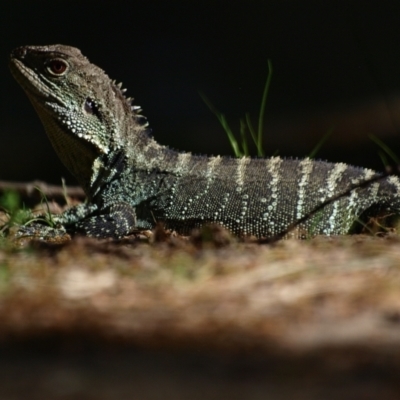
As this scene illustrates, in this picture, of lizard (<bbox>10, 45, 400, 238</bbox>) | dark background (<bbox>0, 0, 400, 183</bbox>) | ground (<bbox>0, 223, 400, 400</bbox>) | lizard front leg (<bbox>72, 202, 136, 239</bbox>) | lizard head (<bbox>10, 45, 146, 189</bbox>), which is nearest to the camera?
ground (<bbox>0, 223, 400, 400</bbox>)

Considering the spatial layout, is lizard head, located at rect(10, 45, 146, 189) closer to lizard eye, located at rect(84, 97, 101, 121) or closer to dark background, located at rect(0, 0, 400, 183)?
lizard eye, located at rect(84, 97, 101, 121)

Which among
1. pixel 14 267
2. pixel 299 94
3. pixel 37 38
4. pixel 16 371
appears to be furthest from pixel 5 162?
pixel 16 371

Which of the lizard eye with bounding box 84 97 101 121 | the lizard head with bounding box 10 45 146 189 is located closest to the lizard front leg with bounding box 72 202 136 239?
the lizard head with bounding box 10 45 146 189

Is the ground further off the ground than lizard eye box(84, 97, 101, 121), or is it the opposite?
lizard eye box(84, 97, 101, 121)

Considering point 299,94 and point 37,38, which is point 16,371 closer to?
point 299,94

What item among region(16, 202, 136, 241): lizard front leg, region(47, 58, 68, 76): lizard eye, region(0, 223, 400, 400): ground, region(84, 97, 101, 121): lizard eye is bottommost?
region(16, 202, 136, 241): lizard front leg

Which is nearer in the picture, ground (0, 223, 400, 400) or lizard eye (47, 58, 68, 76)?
ground (0, 223, 400, 400)

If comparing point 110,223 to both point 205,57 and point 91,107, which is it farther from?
point 205,57

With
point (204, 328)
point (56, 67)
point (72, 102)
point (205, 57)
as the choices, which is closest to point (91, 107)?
point (72, 102)
